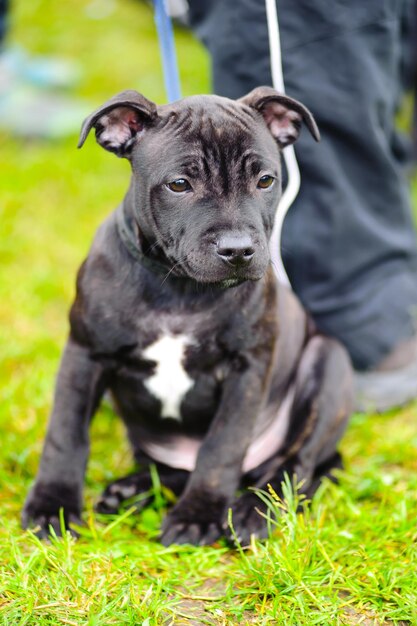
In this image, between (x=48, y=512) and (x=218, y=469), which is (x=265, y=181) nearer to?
(x=218, y=469)

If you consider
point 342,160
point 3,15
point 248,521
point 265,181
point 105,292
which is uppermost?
point 3,15

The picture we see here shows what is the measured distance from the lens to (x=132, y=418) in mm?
3494

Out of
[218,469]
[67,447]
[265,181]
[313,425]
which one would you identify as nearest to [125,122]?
[265,181]

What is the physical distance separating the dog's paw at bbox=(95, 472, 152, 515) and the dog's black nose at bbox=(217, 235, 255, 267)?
3.66 ft

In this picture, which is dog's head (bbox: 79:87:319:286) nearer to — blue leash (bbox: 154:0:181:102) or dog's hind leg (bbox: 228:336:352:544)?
blue leash (bbox: 154:0:181:102)

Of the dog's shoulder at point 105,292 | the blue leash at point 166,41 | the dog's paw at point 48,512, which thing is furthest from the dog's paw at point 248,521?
the blue leash at point 166,41

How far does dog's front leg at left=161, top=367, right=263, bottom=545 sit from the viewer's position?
10.2 ft

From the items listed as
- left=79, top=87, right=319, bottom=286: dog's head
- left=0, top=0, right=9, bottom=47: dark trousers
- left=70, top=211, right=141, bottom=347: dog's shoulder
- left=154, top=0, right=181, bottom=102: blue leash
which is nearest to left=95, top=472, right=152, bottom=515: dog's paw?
left=70, top=211, right=141, bottom=347: dog's shoulder

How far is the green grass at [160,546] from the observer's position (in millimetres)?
2617

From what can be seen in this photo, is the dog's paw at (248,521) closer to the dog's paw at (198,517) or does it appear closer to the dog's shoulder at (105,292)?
the dog's paw at (198,517)

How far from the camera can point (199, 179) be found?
2854 mm

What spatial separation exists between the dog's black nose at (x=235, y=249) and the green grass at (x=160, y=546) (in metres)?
0.84

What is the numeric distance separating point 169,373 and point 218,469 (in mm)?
400

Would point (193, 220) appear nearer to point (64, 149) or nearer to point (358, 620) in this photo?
point (358, 620)
